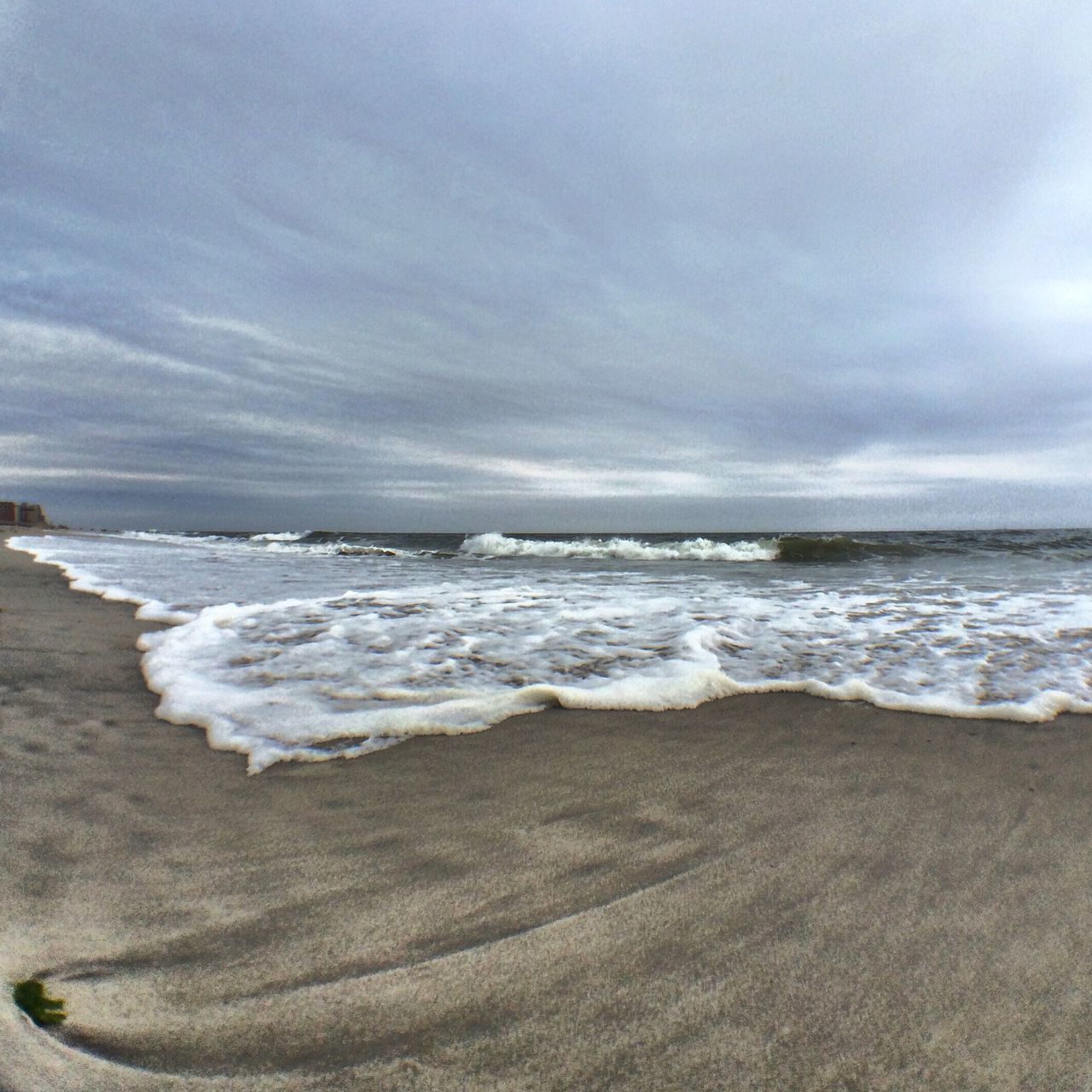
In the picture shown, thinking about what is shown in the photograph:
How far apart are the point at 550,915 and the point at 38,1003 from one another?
1.00 metres

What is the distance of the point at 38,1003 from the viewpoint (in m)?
1.15

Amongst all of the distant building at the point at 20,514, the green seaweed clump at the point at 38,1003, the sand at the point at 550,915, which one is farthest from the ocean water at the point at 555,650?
the distant building at the point at 20,514

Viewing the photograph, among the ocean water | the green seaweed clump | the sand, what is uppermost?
the ocean water

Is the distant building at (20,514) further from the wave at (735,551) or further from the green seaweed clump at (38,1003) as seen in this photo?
the green seaweed clump at (38,1003)

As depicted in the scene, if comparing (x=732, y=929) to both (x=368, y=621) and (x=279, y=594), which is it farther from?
(x=279, y=594)

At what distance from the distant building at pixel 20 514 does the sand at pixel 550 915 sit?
42.5m

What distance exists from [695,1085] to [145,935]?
118cm

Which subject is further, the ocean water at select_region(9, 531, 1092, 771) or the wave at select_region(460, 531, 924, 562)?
the wave at select_region(460, 531, 924, 562)

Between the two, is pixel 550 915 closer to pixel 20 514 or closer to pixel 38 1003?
pixel 38 1003

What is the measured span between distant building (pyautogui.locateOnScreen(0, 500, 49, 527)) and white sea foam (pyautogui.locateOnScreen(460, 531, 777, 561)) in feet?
90.6

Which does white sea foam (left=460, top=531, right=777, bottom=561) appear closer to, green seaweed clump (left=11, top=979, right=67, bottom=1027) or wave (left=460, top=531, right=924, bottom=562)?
wave (left=460, top=531, right=924, bottom=562)

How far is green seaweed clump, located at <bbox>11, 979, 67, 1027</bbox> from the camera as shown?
1.12 m

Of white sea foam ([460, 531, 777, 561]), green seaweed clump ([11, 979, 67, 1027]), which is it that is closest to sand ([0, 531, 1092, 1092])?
green seaweed clump ([11, 979, 67, 1027])

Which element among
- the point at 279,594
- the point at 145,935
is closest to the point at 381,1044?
the point at 145,935
